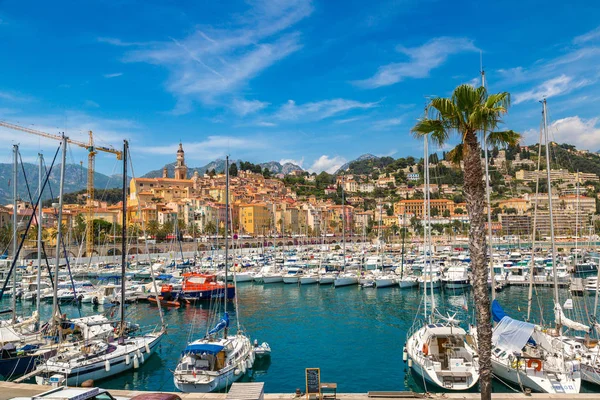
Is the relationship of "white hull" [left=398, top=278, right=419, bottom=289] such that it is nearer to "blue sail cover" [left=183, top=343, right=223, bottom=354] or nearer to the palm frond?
"blue sail cover" [left=183, top=343, right=223, bottom=354]

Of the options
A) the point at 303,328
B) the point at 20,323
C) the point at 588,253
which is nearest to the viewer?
the point at 20,323

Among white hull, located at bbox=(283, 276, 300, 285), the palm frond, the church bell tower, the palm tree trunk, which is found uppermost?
the church bell tower

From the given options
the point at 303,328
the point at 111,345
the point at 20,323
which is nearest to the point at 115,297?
the point at 20,323

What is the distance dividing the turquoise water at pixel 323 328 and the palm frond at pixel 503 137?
34.0 ft

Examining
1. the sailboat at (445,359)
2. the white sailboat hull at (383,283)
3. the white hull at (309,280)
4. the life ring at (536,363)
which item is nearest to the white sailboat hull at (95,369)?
the sailboat at (445,359)

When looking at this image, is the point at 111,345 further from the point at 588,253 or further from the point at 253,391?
the point at 588,253

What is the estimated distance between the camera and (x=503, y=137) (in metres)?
9.65

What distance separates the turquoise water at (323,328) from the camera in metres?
18.4

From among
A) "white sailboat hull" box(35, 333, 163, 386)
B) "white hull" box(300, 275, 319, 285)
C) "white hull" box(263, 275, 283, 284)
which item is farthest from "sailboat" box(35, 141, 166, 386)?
"white hull" box(263, 275, 283, 284)

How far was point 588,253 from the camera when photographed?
61.7 m

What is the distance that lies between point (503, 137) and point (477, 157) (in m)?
1.36

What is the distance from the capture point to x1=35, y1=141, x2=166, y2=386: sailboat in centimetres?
1599

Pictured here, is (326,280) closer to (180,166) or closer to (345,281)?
(345,281)

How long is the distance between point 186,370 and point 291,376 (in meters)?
4.83
